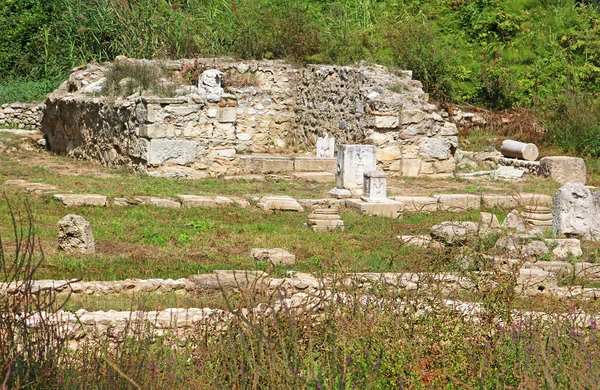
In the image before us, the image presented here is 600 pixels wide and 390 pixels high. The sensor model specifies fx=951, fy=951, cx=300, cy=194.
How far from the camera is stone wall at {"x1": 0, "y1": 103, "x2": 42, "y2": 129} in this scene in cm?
2269

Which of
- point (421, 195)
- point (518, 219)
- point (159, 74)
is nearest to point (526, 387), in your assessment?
point (518, 219)

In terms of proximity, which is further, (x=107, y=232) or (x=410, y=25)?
(x=410, y=25)

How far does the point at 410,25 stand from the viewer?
2323cm

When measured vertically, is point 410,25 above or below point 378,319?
above

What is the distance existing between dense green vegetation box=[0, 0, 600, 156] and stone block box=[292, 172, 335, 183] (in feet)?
13.9

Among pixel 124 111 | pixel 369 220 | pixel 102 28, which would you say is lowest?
pixel 369 220

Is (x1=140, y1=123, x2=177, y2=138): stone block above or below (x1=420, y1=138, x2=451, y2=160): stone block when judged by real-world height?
above

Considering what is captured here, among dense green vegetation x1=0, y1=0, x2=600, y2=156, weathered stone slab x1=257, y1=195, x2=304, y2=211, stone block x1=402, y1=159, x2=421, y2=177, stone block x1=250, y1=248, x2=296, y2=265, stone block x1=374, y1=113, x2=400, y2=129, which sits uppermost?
dense green vegetation x1=0, y1=0, x2=600, y2=156

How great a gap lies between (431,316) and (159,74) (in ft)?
44.3

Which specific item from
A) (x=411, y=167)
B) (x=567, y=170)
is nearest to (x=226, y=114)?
(x=411, y=167)

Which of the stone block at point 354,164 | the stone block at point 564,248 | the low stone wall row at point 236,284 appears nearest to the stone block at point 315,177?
the stone block at point 354,164

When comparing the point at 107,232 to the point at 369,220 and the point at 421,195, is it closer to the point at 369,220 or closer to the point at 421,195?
the point at 369,220

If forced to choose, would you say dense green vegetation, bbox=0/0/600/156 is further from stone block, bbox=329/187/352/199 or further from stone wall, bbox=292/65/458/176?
stone block, bbox=329/187/352/199

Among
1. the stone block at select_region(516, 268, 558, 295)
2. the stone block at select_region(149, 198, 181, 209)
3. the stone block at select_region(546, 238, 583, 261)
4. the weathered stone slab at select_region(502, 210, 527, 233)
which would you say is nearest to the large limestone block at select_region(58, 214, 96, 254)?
the stone block at select_region(149, 198, 181, 209)
